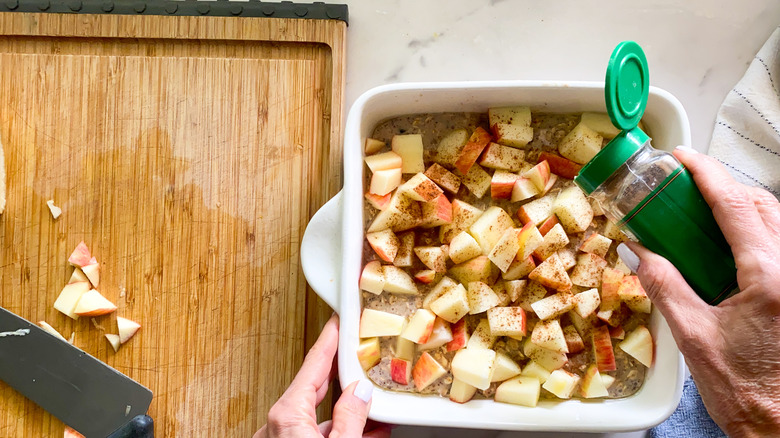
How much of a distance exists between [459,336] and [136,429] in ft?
2.52

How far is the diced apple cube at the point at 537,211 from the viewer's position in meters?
1.33

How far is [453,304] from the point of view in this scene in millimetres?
1304

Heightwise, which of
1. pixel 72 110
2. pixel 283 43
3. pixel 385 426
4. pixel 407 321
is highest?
pixel 283 43

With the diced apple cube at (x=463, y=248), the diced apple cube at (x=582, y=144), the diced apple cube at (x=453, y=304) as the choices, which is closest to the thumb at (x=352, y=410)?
the diced apple cube at (x=453, y=304)

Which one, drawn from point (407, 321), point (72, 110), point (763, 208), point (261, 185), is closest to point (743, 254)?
point (763, 208)

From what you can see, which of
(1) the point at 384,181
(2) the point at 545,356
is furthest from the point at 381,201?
(2) the point at 545,356

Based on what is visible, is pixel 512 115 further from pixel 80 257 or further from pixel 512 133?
pixel 80 257

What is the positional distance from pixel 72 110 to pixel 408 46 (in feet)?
2.73

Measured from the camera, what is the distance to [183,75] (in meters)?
1.46

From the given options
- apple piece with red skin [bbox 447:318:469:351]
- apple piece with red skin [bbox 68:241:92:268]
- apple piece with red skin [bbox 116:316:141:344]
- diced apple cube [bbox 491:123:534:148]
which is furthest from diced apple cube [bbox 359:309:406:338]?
apple piece with red skin [bbox 68:241:92:268]

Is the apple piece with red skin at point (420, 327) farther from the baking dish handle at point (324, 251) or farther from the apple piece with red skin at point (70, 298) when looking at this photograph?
the apple piece with red skin at point (70, 298)

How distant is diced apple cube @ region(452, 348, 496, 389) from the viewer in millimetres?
1276

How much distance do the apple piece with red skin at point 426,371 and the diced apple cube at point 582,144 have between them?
21.3 inches

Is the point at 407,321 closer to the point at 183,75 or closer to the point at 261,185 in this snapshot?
the point at 261,185
